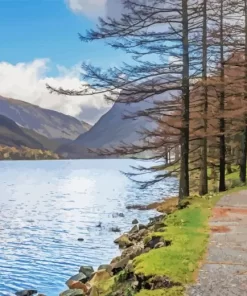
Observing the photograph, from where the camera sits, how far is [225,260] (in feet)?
27.4

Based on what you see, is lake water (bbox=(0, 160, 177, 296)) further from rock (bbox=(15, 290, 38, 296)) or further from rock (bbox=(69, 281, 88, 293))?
rock (bbox=(69, 281, 88, 293))

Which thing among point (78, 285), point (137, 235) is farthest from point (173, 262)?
point (137, 235)

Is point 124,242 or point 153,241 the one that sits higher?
point 153,241

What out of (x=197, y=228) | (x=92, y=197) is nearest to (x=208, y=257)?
(x=197, y=228)

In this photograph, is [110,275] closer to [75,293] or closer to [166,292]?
[75,293]

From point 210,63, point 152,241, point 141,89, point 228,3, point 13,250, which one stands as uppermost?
point 228,3

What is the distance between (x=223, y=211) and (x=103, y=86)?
7.16 meters

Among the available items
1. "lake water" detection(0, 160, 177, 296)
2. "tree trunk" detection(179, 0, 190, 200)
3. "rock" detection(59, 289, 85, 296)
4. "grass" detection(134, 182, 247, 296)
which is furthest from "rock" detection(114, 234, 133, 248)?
"rock" detection(59, 289, 85, 296)

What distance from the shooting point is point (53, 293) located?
14.4 metres

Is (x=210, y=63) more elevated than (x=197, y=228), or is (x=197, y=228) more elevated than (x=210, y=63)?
(x=210, y=63)

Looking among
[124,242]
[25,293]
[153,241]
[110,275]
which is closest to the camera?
[153,241]

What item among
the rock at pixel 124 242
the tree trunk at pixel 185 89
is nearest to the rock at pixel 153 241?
the rock at pixel 124 242

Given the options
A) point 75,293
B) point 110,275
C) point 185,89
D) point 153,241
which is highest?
point 185,89

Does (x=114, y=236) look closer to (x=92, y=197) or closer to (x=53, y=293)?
(x=53, y=293)
